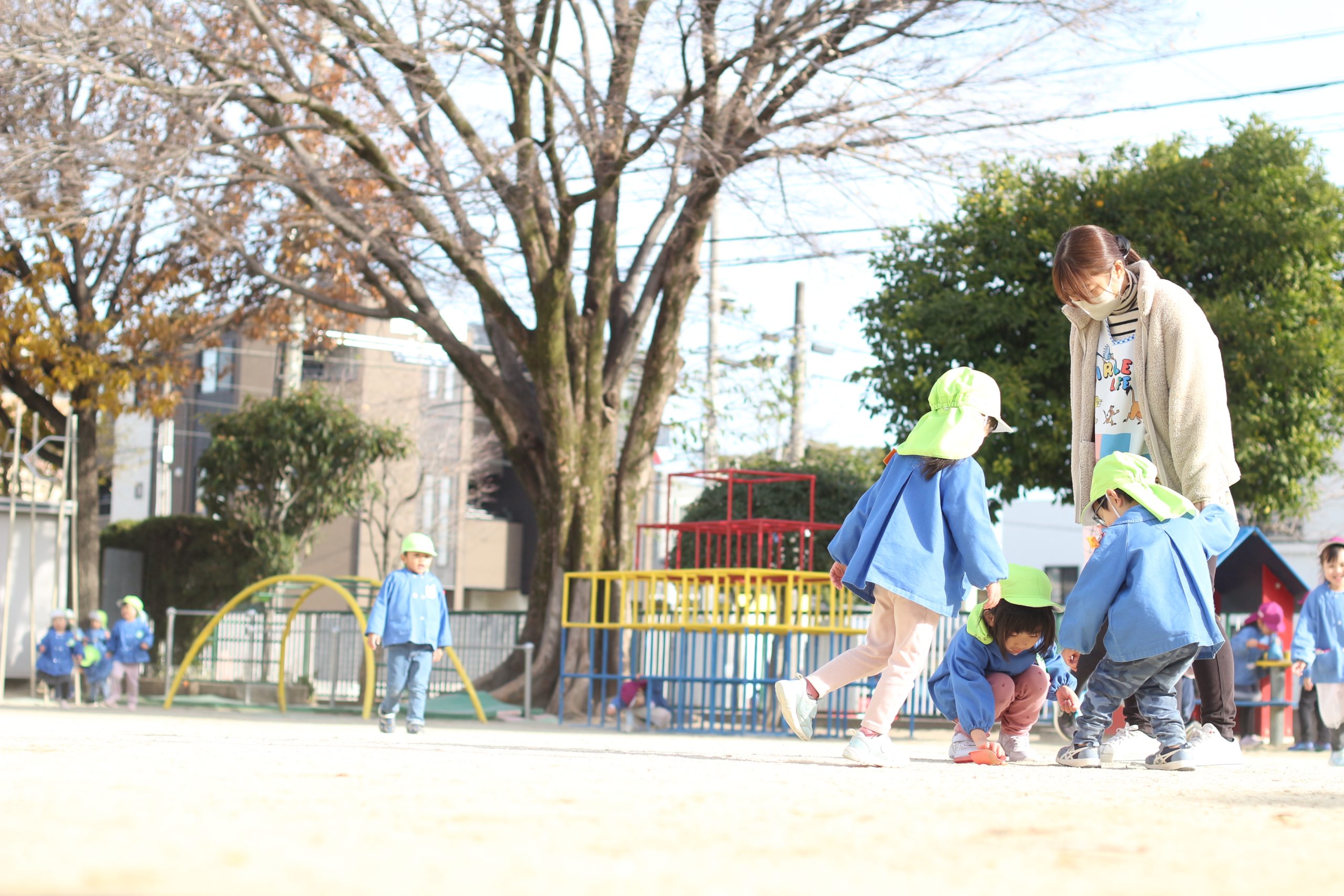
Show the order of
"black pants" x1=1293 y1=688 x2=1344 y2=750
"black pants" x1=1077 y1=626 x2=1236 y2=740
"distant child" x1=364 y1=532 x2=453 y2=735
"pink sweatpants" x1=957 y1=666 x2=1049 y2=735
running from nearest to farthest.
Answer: "black pants" x1=1077 y1=626 x2=1236 y2=740 → "pink sweatpants" x1=957 y1=666 x2=1049 y2=735 → "distant child" x1=364 y1=532 x2=453 y2=735 → "black pants" x1=1293 y1=688 x2=1344 y2=750

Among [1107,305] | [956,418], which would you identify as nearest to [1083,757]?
[956,418]

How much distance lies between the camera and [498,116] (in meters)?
13.6

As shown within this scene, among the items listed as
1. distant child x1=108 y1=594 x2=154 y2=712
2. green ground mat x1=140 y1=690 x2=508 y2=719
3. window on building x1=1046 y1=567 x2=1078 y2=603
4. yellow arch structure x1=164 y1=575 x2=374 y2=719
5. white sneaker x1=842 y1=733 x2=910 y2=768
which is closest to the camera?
white sneaker x1=842 y1=733 x2=910 y2=768

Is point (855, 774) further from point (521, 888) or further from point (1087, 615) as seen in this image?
point (521, 888)

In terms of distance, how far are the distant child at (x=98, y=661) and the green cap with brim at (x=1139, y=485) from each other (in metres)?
12.7

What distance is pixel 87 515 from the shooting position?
16.2m

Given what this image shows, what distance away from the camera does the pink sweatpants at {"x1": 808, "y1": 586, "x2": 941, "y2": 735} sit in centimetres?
565

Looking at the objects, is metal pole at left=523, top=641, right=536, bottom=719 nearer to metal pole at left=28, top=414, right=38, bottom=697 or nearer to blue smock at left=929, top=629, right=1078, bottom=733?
metal pole at left=28, top=414, right=38, bottom=697

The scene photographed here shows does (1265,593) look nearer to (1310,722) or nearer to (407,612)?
(1310,722)

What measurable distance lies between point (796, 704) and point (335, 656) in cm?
1179

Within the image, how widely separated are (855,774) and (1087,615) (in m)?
1.37

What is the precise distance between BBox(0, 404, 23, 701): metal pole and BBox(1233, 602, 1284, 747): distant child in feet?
36.9

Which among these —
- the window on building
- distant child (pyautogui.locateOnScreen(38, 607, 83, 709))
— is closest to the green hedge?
distant child (pyautogui.locateOnScreen(38, 607, 83, 709))

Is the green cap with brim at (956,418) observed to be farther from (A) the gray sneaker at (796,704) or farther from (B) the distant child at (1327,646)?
(B) the distant child at (1327,646)
